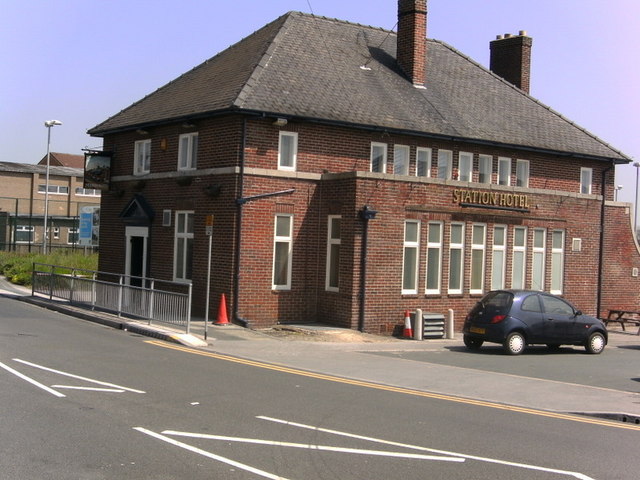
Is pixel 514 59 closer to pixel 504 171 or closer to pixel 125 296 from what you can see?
pixel 504 171

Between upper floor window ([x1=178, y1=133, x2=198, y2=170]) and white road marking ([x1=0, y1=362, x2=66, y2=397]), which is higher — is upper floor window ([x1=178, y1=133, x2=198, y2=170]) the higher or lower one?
the higher one

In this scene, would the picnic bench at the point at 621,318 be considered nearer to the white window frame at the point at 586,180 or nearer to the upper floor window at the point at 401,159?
the white window frame at the point at 586,180

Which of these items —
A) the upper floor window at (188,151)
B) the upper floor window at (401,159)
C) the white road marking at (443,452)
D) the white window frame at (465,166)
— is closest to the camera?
the white road marking at (443,452)

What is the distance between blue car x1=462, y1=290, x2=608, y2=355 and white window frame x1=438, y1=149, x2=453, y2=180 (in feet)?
22.3

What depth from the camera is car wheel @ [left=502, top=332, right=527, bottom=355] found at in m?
19.1

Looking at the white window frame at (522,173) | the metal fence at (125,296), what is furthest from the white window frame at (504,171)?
the metal fence at (125,296)

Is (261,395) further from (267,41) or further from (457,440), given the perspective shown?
(267,41)

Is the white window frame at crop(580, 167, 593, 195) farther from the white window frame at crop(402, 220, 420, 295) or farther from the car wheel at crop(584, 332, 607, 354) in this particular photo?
the car wheel at crop(584, 332, 607, 354)

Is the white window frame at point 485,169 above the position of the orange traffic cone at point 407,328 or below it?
above

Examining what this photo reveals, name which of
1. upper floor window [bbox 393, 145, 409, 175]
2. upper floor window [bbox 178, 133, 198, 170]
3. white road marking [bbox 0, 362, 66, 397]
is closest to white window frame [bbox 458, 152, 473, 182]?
upper floor window [bbox 393, 145, 409, 175]

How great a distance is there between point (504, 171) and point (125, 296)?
44.9 feet

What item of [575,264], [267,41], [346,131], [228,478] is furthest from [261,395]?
[575,264]

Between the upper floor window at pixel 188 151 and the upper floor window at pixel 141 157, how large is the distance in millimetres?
2185

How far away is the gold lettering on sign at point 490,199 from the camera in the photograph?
23938 mm
